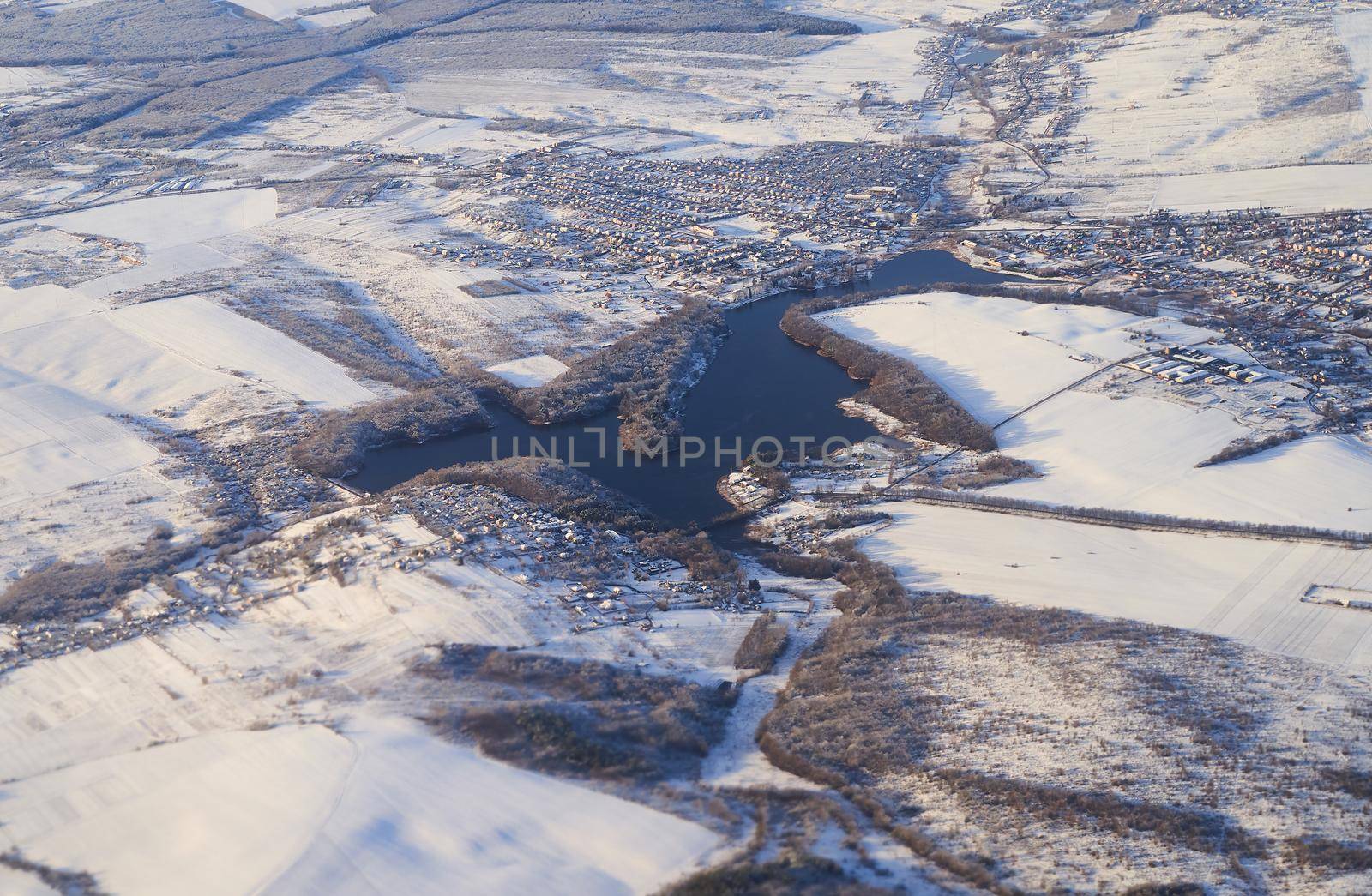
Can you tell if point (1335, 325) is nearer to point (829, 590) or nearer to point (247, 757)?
point (829, 590)

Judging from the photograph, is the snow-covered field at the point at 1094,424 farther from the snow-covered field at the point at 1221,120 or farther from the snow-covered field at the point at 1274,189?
the snow-covered field at the point at 1221,120

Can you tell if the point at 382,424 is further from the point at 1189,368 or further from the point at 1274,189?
the point at 1274,189

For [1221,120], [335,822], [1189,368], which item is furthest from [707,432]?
[1221,120]

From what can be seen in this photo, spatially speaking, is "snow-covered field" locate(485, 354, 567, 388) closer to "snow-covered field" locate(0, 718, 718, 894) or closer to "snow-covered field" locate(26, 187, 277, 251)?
"snow-covered field" locate(0, 718, 718, 894)

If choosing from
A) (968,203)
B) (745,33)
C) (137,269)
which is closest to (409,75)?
(745,33)

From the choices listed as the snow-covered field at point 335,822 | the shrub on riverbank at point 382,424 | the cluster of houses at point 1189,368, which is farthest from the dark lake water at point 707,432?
the snow-covered field at point 335,822

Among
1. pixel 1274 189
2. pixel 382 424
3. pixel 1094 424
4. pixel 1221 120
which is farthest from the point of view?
pixel 1221 120
